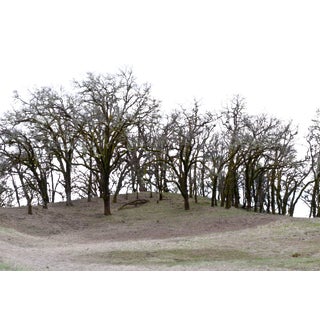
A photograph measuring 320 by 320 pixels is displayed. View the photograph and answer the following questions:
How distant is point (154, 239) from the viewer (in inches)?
880

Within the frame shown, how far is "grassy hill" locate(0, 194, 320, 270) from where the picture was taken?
1411 cm

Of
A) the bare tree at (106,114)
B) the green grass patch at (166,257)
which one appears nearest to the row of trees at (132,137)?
the bare tree at (106,114)

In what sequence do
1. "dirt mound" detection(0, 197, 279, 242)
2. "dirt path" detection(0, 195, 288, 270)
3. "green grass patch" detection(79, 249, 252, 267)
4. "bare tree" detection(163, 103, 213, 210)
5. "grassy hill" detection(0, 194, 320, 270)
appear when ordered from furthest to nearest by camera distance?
"bare tree" detection(163, 103, 213, 210) → "dirt mound" detection(0, 197, 279, 242) → "dirt path" detection(0, 195, 288, 270) → "green grass patch" detection(79, 249, 252, 267) → "grassy hill" detection(0, 194, 320, 270)

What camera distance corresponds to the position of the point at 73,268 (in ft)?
43.1

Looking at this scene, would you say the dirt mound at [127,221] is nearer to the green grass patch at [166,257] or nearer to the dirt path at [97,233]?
the dirt path at [97,233]

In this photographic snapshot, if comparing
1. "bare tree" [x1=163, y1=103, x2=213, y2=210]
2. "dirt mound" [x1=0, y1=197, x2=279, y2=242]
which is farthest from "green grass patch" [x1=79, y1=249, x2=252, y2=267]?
"bare tree" [x1=163, y1=103, x2=213, y2=210]

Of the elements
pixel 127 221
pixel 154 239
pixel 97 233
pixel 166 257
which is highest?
pixel 127 221

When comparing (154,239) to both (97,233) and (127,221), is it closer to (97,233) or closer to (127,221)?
(97,233)

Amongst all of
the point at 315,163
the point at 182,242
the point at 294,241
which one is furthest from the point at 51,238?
the point at 315,163

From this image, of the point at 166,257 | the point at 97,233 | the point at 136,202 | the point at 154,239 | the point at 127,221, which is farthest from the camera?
the point at 136,202

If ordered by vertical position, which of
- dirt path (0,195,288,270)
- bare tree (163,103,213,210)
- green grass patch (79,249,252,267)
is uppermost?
bare tree (163,103,213,210)

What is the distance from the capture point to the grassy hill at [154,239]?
555 inches

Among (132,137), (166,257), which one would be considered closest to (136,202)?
(132,137)

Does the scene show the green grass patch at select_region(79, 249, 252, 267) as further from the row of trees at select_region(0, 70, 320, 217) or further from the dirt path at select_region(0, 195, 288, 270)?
the row of trees at select_region(0, 70, 320, 217)
